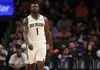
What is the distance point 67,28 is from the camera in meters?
19.5

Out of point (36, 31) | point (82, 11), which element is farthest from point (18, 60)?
point (82, 11)

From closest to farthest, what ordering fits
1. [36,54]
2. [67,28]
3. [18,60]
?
[36,54]
[18,60]
[67,28]

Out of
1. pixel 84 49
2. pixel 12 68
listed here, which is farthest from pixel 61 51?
pixel 12 68

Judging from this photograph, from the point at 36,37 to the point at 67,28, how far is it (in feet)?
27.0

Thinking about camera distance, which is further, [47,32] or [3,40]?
[3,40]

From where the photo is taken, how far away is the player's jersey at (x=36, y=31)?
11305mm

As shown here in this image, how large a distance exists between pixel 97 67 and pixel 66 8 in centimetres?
480

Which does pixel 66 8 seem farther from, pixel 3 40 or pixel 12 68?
pixel 12 68

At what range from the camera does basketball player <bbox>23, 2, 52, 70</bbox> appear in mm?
11242

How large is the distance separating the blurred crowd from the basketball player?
4.70 meters

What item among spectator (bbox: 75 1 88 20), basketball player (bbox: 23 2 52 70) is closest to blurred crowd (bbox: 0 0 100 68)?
spectator (bbox: 75 1 88 20)

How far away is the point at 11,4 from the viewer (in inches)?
777

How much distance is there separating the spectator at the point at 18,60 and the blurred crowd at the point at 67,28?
0.25 ft

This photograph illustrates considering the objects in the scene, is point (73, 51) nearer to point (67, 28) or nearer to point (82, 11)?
point (67, 28)
